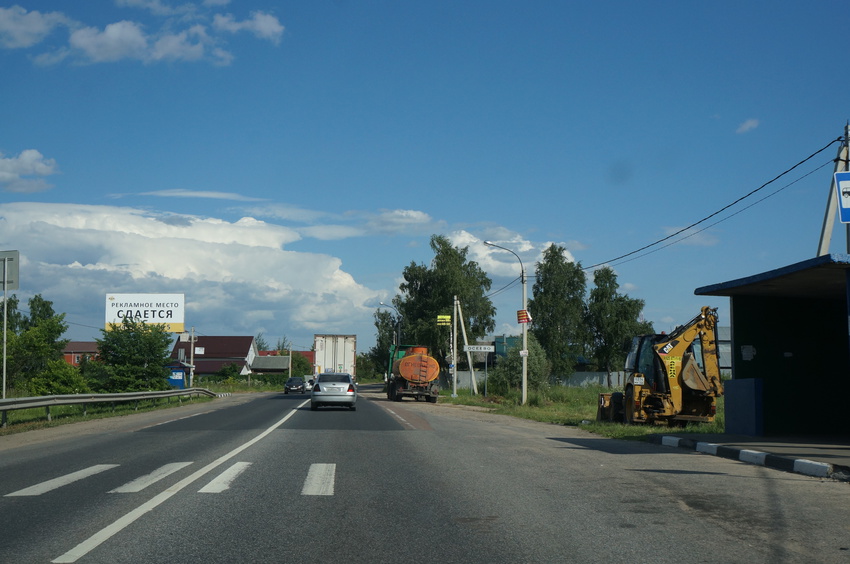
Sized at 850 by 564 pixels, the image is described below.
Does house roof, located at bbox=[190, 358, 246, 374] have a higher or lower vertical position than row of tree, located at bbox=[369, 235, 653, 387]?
lower

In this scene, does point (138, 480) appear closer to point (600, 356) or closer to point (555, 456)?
point (555, 456)

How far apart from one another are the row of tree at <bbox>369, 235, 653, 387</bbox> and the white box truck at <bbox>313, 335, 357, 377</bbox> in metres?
15.5

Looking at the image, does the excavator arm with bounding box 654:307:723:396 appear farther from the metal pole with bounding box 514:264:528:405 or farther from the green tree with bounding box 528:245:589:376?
the green tree with bounding box 528:245:589:376

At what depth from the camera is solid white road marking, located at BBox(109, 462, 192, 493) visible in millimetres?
9359

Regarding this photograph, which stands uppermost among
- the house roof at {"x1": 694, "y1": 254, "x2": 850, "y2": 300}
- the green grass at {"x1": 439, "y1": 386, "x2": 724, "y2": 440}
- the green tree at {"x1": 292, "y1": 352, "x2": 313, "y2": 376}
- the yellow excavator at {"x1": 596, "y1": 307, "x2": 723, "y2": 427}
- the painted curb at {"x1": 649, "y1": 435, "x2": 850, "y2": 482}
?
the house roof at {"x1": 694, "y1": 254, "x2": 850, "y2": 300}

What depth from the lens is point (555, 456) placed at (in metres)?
14.0

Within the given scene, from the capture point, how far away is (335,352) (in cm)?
5350

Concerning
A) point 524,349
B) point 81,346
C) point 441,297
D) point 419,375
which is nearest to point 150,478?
point 524,349

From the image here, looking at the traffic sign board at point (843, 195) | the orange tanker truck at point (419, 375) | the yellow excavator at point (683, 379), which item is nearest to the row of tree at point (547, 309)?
the orange tanker truck at point (419, 375)

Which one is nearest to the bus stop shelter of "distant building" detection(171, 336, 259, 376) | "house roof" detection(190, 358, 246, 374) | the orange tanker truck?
the orange tanker truck

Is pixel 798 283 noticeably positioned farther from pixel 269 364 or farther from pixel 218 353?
pixel 269 364

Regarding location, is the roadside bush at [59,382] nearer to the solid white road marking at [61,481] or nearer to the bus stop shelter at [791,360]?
the solid white road marking at [61,481]

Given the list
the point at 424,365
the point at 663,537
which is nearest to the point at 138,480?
the point at 663,537

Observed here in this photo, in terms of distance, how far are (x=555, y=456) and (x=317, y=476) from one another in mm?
5028
